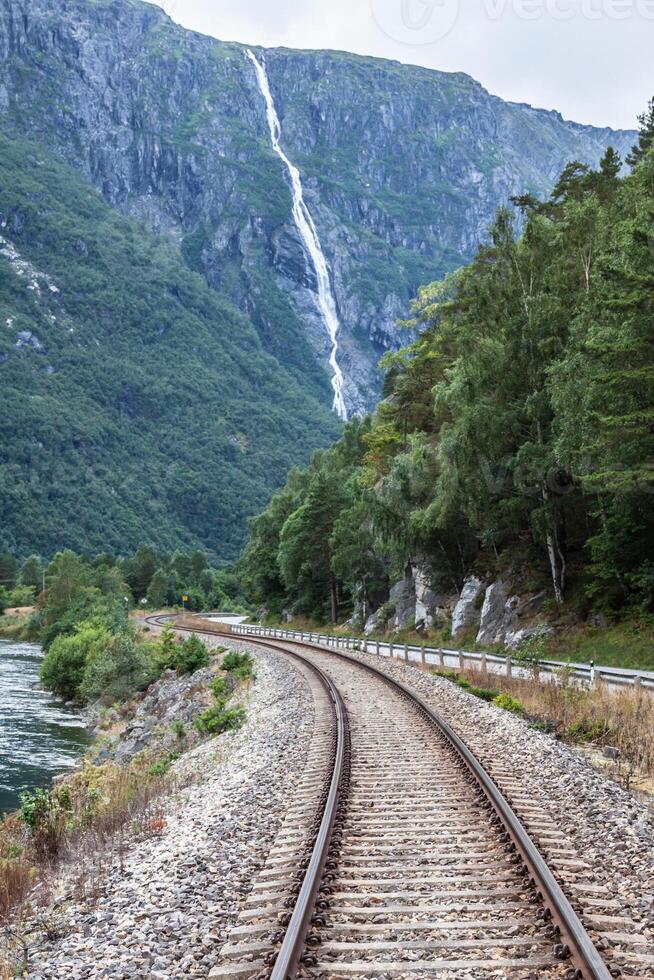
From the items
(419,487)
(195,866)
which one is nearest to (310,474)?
(419,487)

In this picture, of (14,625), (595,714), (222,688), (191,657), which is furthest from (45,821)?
(14,625)

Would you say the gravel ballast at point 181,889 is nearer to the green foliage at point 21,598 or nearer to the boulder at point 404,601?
the boulder at point 404,601

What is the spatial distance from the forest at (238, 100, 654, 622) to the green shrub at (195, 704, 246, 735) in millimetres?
11453

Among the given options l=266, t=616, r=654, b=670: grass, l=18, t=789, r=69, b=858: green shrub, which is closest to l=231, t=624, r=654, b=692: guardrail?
l=266, t=616, r=654, b=670: grass

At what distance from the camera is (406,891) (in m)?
6.95

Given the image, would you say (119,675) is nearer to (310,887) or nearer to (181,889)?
(181,889)

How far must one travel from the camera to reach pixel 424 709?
17844 millimetres

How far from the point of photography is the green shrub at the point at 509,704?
18.2 m

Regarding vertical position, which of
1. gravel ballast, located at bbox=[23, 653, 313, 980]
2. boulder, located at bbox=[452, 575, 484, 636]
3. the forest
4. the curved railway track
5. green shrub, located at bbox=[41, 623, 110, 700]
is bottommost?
green shrub, located at bbox=[41, 623, 110, 700]

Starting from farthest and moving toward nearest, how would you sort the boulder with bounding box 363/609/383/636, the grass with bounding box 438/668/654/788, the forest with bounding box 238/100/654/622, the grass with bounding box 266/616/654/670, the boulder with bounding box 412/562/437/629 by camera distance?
the boulder with bounding box 363/609/383/636, the boulder with bounding box 412/562/437/629, the grass with bounding box 266/616/654/670, the forest with bounding box 238/100/654/622, the grass with bounding box 438/668/654/788

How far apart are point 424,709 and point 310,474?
255 feet

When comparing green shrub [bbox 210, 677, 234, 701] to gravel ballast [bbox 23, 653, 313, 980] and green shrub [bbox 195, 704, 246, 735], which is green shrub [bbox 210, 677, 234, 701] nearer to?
green shrub [bbox 195, 704, 246, 735]

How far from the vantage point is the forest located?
877 inches

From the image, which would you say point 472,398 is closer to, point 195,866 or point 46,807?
point 46,807
